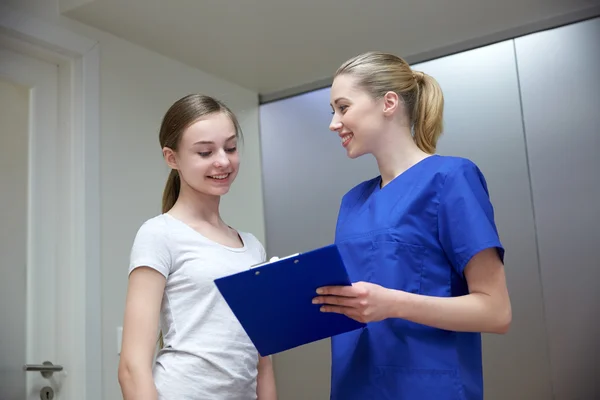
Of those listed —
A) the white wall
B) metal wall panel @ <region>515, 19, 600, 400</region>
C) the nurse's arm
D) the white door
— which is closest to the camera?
the nurse's arm

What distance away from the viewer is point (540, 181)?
97.3 inches

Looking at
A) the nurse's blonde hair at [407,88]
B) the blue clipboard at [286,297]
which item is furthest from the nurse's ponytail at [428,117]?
the blue clipboard at [286,297]

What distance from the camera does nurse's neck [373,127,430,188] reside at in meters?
→ 1.37

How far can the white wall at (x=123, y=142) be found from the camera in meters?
2.21

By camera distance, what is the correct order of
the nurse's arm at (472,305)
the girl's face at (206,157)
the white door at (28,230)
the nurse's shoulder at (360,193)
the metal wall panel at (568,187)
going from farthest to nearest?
the metal wall panel at (568,187)
the white door at (28,230)
the nurse's shoulder at (360,193)
the girl's face at (206,157)
the nurse's arm at (472,305)

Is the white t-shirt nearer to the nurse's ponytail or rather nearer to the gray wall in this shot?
the nurse's ponytail

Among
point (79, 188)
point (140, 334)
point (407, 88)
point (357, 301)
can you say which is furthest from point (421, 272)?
point (79, 188)

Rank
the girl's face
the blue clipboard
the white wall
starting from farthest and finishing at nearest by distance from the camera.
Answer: the white wall < the girl's face < the blue clipboard

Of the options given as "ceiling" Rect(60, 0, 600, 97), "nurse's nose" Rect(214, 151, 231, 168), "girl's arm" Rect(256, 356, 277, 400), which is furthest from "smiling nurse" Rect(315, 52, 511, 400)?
"ceiling" Rect(60, 0, 600, 97)

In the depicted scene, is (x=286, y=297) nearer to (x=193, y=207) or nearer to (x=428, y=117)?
(x=193, y=207)

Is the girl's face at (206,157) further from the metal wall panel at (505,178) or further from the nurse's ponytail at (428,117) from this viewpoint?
the metal wall panel at (505,178)

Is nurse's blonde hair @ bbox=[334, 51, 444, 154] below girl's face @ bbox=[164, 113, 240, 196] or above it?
above

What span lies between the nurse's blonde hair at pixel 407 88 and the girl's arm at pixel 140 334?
0.59m

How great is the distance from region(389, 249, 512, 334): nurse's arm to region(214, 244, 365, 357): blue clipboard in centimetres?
12
